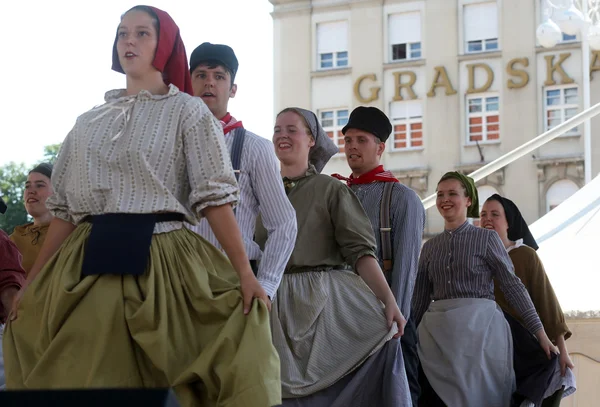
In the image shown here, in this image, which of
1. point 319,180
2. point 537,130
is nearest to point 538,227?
point 319,180

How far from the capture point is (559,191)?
38.6 meters

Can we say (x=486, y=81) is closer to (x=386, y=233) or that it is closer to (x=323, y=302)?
(x=386, y=233)

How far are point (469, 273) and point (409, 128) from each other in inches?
1354

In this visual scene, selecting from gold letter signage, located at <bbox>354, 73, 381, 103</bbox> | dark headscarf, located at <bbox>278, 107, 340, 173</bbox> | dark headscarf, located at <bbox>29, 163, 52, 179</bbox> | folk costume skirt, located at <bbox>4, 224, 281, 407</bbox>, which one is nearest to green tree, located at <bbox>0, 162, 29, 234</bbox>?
gold letter signage, located at <bbox>354, 73, 381, 103</bbox>

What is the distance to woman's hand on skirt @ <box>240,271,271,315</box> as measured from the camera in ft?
11.8

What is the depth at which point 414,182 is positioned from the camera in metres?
40.4

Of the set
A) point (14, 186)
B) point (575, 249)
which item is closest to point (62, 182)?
point (575, 249)

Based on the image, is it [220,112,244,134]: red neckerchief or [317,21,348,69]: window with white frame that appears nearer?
[220,112,244,134]: red neckerchief

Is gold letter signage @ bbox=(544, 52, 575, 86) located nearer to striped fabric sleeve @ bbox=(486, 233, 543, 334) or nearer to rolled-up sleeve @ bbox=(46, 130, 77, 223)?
striped fabric sleeve @ bbox=(486, 233, 543, 334)

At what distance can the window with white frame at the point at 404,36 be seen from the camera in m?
41.8

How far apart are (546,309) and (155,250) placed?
15.1 ft

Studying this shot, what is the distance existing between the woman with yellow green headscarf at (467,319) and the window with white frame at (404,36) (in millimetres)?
34841

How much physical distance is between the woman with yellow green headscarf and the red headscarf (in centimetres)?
347

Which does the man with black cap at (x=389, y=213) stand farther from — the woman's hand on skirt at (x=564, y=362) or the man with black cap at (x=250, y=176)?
the man with black cap at (x=250, y=176)
